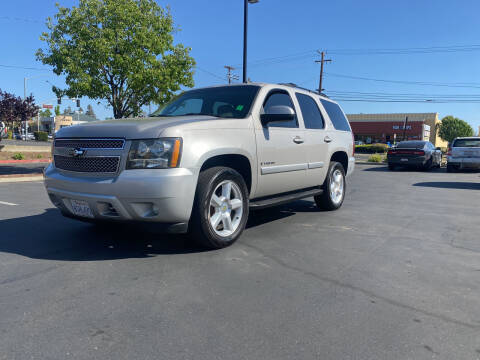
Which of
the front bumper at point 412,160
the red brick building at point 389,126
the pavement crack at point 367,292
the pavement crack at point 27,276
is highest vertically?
the red brick building at point 389,126

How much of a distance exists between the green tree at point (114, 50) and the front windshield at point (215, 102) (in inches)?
313

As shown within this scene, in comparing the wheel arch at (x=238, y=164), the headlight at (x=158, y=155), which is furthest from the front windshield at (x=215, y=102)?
the headlight at (x=158, y=155)

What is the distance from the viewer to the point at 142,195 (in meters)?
3.65

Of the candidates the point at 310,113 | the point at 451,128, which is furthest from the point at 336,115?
the point at 451,128

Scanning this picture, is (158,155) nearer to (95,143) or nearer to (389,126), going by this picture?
(95,143)

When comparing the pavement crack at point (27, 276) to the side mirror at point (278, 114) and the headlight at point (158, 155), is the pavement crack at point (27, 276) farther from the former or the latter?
the side mirror at point (278, 114)

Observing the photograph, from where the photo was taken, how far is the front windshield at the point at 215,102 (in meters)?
5.02

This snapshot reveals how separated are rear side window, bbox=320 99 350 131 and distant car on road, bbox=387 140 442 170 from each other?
1255cm

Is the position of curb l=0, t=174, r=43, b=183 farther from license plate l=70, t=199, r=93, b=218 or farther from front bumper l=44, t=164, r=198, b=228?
front bumper l=44, t=164, r=198, b=228

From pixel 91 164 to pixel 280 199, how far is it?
235 centimetres

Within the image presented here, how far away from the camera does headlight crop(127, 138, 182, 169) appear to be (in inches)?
148

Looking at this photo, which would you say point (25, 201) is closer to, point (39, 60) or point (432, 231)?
point (432, 231)

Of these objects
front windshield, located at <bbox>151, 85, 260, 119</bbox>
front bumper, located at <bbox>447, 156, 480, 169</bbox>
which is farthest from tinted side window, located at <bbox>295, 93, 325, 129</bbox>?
front bumper, located at <bbox>447, 156, 480, 169</bbox>

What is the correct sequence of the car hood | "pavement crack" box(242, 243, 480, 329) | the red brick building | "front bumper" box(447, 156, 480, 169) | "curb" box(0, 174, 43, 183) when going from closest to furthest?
"pavement crack" box(242, 243, 480, 329) < the car hood < "curb" box(0, 174, 43, 183) < "front bumper" box(447, 156, 480, 169) < the red brick building
